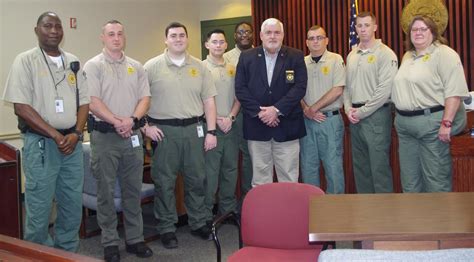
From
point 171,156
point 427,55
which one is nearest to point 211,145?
point 171,156

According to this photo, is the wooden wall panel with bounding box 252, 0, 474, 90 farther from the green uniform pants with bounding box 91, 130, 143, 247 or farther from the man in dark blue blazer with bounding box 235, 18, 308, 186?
the green uniform pants with bounding box 91, 130, 143, 247

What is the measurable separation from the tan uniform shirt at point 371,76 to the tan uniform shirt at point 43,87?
2394mm

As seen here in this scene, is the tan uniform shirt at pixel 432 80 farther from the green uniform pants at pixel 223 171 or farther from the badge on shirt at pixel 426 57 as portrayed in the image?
the green uniform pants at pixel 223 171

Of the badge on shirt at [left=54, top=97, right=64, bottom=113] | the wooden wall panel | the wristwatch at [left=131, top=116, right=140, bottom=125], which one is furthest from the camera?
the wooden wall panel

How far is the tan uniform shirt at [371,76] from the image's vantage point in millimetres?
4613

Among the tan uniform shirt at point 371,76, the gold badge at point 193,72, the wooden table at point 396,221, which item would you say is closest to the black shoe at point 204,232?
the gold badge at point 193,72

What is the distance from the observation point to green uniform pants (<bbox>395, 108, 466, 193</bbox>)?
13.8 ft

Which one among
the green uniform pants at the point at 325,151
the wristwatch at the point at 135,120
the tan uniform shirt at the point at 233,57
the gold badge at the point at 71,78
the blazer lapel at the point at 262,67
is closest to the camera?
the gold badge at the point at 71,78

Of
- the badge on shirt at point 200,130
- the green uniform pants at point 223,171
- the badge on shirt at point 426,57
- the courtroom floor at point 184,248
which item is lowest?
the courtroom floor at point 184,248

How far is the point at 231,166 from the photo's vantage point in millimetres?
5043

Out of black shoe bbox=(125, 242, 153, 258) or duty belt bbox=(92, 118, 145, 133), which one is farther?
black shoe bbox=(125, 242, 153, 258)

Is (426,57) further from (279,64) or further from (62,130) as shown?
(62,130)

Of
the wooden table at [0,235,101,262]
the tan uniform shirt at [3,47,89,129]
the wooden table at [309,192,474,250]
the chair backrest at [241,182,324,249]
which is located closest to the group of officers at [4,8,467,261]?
the tan uniform shirt at [3,47,89,129]

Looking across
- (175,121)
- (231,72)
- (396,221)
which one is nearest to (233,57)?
(231,72)
